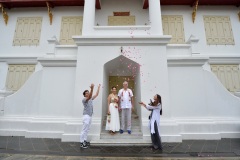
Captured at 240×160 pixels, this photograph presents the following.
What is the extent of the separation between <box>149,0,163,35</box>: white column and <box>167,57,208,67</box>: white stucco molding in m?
1.23

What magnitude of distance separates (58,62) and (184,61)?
198 inches

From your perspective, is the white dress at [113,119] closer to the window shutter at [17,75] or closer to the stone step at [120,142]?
the stone step at [120,142]

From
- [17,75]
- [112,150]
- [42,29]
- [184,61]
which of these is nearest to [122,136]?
[112,150]

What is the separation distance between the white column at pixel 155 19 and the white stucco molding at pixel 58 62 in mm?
3458

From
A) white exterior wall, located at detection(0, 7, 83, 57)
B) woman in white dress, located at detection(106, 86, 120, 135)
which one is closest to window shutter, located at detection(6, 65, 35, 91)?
white exterior wall, located at detection(0, 7, 83, 57)

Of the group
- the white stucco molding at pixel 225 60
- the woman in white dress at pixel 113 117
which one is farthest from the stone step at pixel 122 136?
→ the white stucco molding at pixel 225 60

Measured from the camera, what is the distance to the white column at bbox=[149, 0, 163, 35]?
6.51 m

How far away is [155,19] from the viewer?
6641 millimetres

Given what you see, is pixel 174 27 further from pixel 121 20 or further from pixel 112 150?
pixel 112 150

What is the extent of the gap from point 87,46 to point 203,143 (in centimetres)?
537

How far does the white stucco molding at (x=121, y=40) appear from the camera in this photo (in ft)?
20.4

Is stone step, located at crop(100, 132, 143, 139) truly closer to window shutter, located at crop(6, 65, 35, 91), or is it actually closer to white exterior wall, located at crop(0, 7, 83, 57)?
window shutter, located at crop(6, 65, 35, 91)

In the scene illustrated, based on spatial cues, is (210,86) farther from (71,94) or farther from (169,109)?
(71,94)

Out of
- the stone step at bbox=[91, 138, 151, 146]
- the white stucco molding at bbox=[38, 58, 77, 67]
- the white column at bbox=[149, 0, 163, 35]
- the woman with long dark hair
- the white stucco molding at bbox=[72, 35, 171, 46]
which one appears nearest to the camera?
the woman with long dark hair
